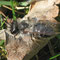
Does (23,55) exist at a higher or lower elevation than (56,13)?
lower

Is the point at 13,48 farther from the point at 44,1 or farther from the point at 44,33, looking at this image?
the point at 44,1

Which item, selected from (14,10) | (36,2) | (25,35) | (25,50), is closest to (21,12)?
(14,10)

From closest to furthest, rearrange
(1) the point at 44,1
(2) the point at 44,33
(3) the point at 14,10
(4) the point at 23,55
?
(2) the point at 44,33, (4) the point at 23,55, (1) the point at 44,1, (3) the point at 14,10

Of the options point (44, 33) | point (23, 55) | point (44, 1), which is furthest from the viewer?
point (44, 1)

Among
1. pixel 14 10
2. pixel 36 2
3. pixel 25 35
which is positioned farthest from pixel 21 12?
pixel 25 35

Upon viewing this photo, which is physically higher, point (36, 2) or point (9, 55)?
point (36, 2)

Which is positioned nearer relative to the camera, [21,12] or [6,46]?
[6,46]

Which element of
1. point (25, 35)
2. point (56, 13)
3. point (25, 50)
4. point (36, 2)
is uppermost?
point (36, 2)

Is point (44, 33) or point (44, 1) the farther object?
point (44, 1)

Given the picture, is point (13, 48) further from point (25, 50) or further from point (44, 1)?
point (44, 1)
